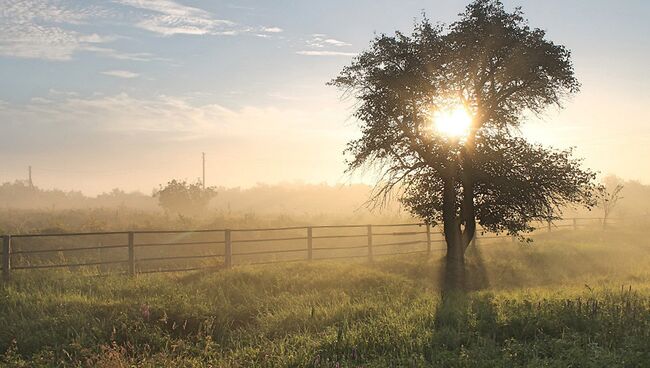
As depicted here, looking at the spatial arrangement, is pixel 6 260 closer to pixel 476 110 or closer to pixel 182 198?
pixel 476 110

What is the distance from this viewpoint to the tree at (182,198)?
161 feet

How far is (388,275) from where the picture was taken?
55.4 ft

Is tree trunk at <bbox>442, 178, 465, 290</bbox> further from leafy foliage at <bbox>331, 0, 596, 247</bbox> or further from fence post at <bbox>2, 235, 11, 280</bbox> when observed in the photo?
fence post at <bbox>2, 235, 11, 280</bbox>

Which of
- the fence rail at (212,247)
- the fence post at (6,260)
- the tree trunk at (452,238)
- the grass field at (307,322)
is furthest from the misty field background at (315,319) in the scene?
the fence rail at (212,247)

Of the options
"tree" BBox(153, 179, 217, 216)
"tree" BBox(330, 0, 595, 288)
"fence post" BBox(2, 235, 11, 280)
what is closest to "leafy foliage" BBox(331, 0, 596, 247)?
"tree" BBox(330, 0, 595, 288)

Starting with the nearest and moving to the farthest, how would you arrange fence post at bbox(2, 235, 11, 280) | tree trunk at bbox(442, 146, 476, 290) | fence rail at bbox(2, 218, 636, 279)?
fence post at bbox(2, 235, 11, 280) < tree trunk at bbox(442, 146, 476, 290) < fence rail at bbox(2, 218, 636, 279)

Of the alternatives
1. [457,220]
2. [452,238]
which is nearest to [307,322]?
[452,238]

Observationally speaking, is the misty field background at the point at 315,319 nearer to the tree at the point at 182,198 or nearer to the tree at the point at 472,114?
the tree at the point at 472,114

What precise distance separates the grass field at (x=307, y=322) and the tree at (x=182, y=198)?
33979 millimetres

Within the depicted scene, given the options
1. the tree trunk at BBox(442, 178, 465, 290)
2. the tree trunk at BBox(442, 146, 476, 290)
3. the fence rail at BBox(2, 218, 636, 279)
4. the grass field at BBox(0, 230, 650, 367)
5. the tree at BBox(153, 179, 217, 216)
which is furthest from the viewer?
the tree at BBox(153, 179, 217, 216)

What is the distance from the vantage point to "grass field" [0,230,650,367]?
303 inches

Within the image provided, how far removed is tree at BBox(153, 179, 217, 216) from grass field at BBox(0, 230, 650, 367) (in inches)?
1338

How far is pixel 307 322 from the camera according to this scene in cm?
1088

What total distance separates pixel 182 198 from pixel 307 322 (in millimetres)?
41343
